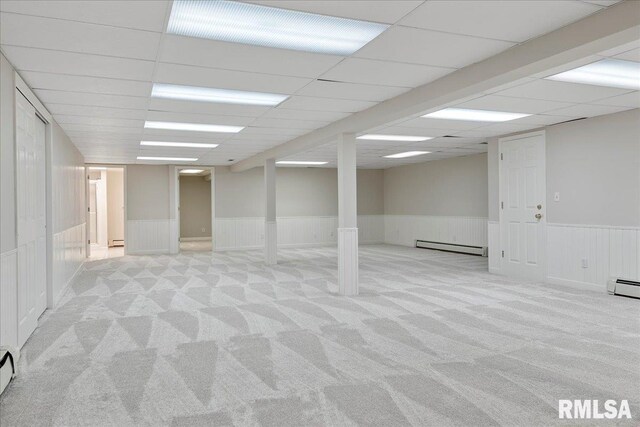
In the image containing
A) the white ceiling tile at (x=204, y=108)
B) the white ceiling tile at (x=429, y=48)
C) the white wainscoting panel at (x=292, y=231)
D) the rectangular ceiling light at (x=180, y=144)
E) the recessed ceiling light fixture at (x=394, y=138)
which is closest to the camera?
the white ceiling tile at (x=429, y=48)

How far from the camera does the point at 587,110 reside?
6.10m

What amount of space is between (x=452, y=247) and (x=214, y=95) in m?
8.70

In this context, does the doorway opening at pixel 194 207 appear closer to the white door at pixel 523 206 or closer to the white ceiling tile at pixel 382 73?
the white door at pixel 523 206

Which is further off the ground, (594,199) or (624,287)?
(594,199)

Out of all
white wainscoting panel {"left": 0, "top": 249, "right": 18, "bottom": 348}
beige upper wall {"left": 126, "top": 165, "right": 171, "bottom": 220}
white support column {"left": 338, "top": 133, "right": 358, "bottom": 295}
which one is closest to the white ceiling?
white support column {"left": 338, "top": 133, "right": 358, "bottom": 295}

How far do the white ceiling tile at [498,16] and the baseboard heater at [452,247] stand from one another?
8409mm

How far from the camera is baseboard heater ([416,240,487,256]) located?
438 inches

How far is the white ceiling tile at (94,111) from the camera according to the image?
5.60m

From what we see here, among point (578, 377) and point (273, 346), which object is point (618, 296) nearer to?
point (578, 377)

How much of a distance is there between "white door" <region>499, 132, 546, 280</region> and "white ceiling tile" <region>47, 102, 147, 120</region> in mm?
6101

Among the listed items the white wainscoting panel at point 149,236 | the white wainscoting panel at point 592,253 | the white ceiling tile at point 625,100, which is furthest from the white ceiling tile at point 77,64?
the white wainscoting panel at point 149,236

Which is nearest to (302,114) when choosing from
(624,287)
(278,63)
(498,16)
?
(278,63)

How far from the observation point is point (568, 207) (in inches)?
277

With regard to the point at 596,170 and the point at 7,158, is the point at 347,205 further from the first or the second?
the point at 7,158
